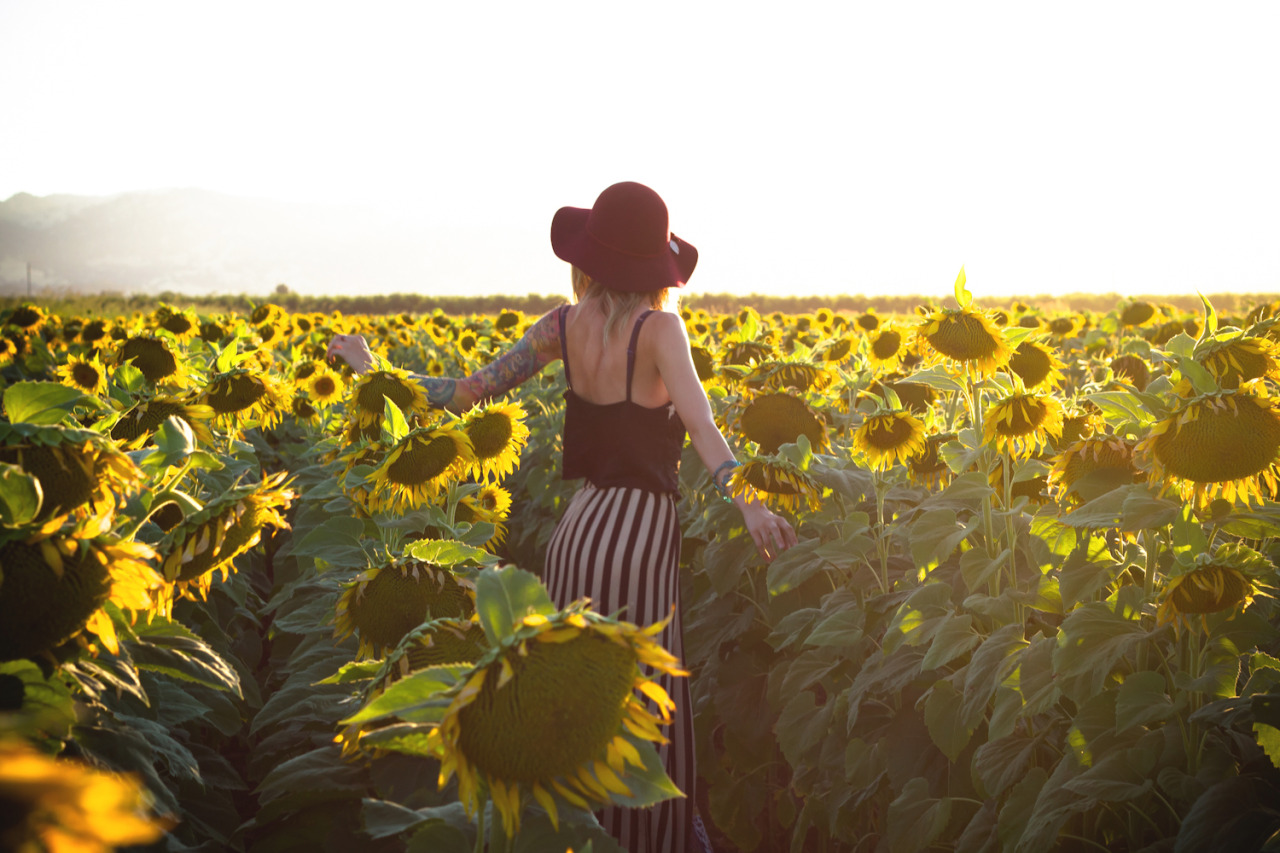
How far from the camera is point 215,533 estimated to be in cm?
135

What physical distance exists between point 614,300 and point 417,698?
2277 mm

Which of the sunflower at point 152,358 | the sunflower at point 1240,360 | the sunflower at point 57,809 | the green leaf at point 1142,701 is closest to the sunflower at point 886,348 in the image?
the sunflower at point 1240,360

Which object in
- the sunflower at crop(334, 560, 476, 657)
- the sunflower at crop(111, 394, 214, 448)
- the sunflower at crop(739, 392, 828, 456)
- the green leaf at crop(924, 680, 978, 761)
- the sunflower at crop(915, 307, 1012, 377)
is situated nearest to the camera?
the sunflower at crop(334, 560, 476, 657)

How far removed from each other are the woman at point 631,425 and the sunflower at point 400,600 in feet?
4.08

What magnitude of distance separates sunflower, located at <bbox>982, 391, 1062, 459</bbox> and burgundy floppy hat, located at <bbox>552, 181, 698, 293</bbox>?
117cm

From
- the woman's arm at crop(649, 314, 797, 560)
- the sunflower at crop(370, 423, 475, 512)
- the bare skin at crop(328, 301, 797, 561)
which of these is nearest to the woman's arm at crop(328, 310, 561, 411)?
the bare skin at crop(328, 301, 797, 561)

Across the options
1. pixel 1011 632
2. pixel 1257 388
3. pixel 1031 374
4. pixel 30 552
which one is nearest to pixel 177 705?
pixel 30 552

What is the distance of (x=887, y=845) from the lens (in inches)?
121

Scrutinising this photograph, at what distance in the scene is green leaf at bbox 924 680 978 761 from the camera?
2.71m

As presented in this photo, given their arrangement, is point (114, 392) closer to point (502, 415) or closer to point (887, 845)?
point (502, 415)

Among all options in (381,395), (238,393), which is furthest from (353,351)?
(238,393)

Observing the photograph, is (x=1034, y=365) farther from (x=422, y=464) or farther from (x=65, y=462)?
(x=65, y=462)

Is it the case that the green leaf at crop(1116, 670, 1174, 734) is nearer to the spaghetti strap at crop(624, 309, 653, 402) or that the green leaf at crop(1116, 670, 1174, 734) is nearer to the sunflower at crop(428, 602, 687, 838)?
the sunflower at crop(428, 602, 687, 838)

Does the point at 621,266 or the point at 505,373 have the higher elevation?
the point at 621,266
